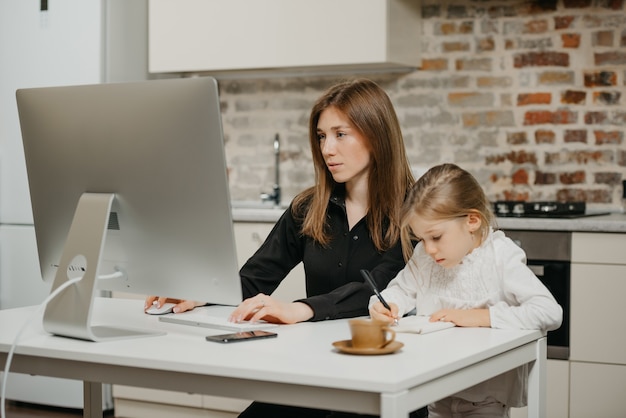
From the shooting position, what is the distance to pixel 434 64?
13.7 ft

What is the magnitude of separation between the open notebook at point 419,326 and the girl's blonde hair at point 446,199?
0.23 m

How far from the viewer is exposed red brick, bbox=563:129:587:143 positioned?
3.90 m

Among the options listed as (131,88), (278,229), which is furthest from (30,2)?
(131,88)

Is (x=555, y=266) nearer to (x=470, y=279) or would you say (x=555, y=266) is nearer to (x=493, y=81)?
(x=493, y=81)

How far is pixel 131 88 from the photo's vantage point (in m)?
1.82

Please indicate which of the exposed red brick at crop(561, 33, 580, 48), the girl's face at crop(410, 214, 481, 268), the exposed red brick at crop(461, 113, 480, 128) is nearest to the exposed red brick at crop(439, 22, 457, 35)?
the exposed red brick at crop(461, 113, 480, 128)

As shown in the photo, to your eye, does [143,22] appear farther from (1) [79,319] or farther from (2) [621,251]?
(1) [79,319]

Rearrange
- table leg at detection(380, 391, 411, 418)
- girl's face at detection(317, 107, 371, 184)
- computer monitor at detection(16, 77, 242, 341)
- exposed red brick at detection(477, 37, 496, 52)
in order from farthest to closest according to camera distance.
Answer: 1. exposed red brick at detection(477, 37, 496, 52)
2. girl's face at detection(317, 107, 371, 184)
3. computer monitor at detection(16, 77, 242, 341)
4. table leg at detection(380, 391, 411, 418)

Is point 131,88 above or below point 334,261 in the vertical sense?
above

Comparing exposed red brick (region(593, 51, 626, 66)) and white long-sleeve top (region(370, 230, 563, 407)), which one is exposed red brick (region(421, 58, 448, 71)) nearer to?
exposed red brick (region(593, 51, 626, 66))

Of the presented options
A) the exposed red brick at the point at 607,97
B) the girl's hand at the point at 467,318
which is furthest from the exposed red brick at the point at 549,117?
the girl's hand at the point at 467,318

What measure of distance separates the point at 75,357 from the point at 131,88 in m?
0.54

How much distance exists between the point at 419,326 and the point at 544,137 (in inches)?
88.8

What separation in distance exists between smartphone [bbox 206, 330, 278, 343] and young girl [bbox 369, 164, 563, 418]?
0.30 m
